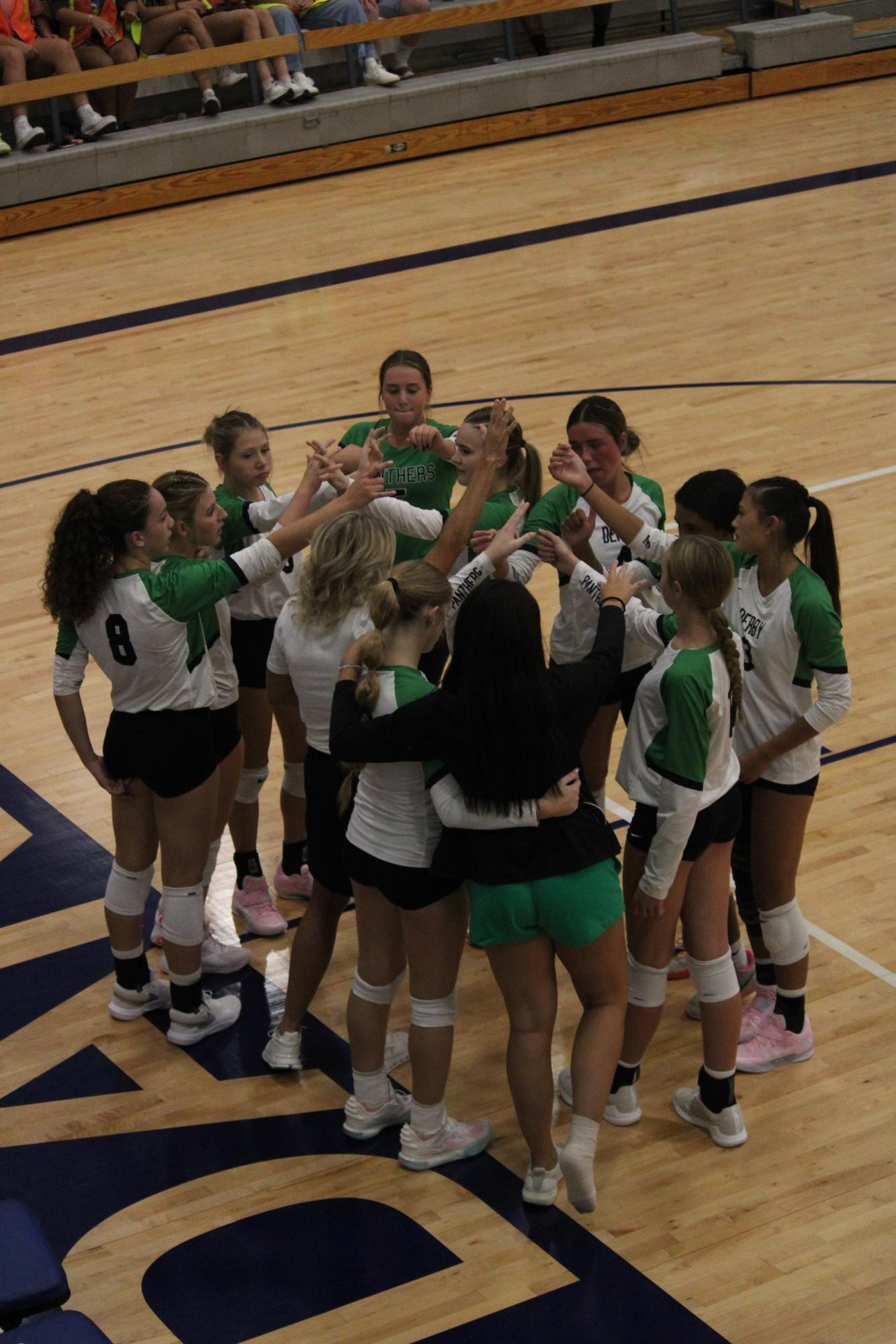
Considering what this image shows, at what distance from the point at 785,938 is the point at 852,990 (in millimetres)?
475

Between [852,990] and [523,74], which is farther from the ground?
[523,74]

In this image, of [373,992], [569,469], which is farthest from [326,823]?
[569,469]

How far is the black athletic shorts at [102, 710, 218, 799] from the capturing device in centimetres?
426

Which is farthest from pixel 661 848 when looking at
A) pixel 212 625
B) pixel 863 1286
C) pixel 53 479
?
pixel 53 479

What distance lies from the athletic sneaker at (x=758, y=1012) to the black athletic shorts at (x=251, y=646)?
5.66 ft

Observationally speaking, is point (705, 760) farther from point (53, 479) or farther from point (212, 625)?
point (53, 479)

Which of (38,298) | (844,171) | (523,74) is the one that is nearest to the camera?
(38,298)

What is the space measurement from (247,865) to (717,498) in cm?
192

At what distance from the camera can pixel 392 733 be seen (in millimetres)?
3568

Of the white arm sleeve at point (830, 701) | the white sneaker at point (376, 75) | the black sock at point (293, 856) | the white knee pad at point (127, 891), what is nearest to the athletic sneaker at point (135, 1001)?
the white knee pad at point (127, 891)

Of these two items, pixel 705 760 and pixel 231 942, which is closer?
pixel 705 760

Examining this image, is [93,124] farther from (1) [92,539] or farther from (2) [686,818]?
(2) [686,818]

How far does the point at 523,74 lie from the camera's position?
46.1ft

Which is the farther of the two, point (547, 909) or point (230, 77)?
point (230, 77)
